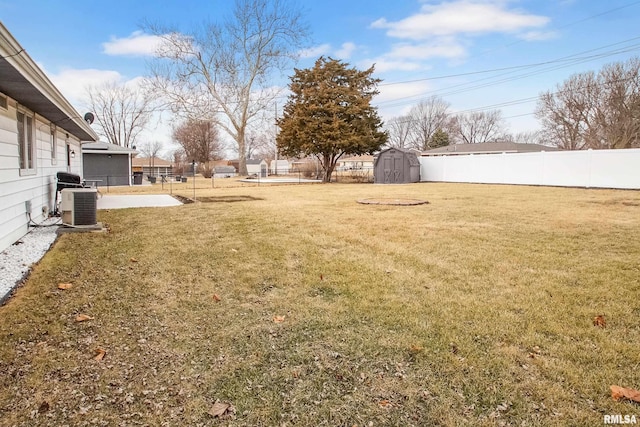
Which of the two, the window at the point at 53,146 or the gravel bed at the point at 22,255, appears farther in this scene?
the window at the point at 53,146

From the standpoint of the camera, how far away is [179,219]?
24.9ft

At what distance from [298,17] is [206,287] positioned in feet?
90.4

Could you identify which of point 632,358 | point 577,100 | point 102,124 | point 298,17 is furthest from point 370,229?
point 102,124

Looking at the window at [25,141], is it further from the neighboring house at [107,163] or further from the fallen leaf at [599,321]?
the neighboring house at [107,163]

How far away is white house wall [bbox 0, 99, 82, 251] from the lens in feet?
16.4

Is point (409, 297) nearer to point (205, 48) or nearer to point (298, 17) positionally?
point (298, 17)

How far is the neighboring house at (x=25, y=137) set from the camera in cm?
413

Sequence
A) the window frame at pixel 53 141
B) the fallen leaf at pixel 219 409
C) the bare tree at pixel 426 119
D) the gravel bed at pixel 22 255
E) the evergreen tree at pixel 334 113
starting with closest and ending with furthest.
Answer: the fallen leaf at pixel 219 409 → the gravel bed at pixel 22 255 → the window frame at pixel 53 141 → the evergreen tree at pixel 334 113 → the bare tree at pixel 426 119

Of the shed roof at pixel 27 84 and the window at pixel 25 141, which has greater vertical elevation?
the shed roof at pixel 27 84

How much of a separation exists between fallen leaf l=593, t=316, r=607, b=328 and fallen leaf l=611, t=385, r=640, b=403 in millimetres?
845

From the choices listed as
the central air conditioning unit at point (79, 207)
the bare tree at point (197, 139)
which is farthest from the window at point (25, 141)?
the bare tree at point (197, 139)

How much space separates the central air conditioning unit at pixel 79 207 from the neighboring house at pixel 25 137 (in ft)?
1.83

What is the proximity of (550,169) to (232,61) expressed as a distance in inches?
910

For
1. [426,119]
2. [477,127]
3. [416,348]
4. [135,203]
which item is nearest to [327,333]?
[416,348]
